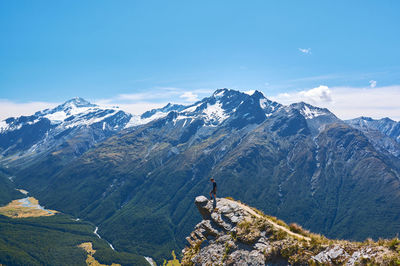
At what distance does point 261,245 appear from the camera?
2345cm

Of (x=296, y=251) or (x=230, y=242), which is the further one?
(x=230, y=242)

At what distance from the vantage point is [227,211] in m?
29.4

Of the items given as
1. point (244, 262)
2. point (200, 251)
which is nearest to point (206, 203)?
point (200, 251)

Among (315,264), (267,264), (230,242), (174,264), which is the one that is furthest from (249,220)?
(174,264)

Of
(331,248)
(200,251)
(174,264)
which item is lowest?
(174,264)

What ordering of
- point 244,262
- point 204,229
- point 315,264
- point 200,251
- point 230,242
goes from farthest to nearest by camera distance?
point 204,229
point 200,251
point 230,242
point 244,262
point 315,264

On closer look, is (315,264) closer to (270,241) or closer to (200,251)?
(270,241)

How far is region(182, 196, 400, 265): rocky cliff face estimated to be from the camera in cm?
1807

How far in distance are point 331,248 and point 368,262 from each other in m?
2.94

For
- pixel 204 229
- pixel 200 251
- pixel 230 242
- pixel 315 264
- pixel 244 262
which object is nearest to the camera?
pixel 315 264

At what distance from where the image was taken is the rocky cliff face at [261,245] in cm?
1807

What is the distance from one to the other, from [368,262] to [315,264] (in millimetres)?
3632

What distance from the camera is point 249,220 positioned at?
26.7 metres

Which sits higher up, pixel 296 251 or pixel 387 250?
pixel 387 250
